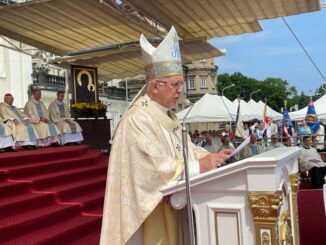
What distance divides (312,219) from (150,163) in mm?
4642

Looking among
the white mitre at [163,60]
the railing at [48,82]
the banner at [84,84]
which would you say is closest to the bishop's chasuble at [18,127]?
the banner at [84,84]

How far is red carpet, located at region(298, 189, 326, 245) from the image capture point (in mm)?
5536

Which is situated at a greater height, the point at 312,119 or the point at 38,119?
the point at 38,119

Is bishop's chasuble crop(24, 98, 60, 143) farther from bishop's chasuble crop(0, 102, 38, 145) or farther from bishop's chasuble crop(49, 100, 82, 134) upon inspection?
bishop's chasuble crop(0, 102, 38, 145)

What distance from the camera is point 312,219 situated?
6.35 m

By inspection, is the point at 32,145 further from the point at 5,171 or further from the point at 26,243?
the point at 26,243

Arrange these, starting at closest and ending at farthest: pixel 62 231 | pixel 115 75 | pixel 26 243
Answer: pixel 26 243, pixel 62 231, pixel 115 75

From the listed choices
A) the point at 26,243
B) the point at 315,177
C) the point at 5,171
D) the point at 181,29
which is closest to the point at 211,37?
the point at 181,29

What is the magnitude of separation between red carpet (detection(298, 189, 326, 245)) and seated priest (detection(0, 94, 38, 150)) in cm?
597

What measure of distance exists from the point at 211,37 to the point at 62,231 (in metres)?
9.18

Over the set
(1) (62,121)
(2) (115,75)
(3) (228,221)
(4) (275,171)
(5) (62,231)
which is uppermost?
(2) (115,75)

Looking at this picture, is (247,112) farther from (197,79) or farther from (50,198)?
(197,79)

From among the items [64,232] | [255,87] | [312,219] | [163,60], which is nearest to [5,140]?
[64,232]

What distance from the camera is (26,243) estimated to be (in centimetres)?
509
